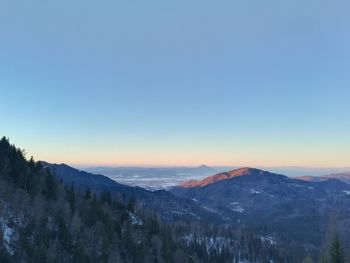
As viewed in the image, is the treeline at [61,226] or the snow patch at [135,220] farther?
the snow patch at [135,220]

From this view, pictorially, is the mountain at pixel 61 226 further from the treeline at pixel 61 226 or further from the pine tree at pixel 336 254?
the pine tree at pixel 336 254

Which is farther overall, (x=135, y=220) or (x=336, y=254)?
(x=135, y=220)

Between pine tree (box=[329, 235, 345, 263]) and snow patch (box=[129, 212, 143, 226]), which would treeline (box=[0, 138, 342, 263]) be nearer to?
snow patch (box=[129, 212, 143, 226])

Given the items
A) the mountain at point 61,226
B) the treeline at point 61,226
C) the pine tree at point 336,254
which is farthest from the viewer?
the treeline at point 61,226

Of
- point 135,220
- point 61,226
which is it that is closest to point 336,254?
point 61,226

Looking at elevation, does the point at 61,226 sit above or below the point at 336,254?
below

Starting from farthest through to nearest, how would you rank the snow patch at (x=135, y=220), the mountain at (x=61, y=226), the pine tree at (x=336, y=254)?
the snow patch at (x=135, y=220) → the mountain at (x=61, y=226) → the pine tree at (x=336, y=254)

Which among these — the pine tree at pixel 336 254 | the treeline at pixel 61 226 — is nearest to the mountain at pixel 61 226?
the treeline at pixel 61 226

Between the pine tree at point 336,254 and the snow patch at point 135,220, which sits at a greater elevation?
the pine tree at point 336,254

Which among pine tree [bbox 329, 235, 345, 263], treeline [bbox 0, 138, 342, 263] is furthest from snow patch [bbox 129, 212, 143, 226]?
pine tree [bbox 329, 235, 345, 263]

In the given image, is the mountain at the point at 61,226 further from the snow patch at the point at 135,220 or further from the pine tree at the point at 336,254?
the pine tree at the point at 336,254

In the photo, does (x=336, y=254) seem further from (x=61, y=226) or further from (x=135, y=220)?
(x=135, y=220)

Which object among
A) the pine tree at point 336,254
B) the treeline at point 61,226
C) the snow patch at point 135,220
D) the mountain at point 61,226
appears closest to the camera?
the pine tree at point 336,254

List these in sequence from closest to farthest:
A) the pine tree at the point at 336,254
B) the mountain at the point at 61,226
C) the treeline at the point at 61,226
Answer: the pine tree at the point at 336,254, the mountain at the point at 61,226, the treeline at the point at 61,226
